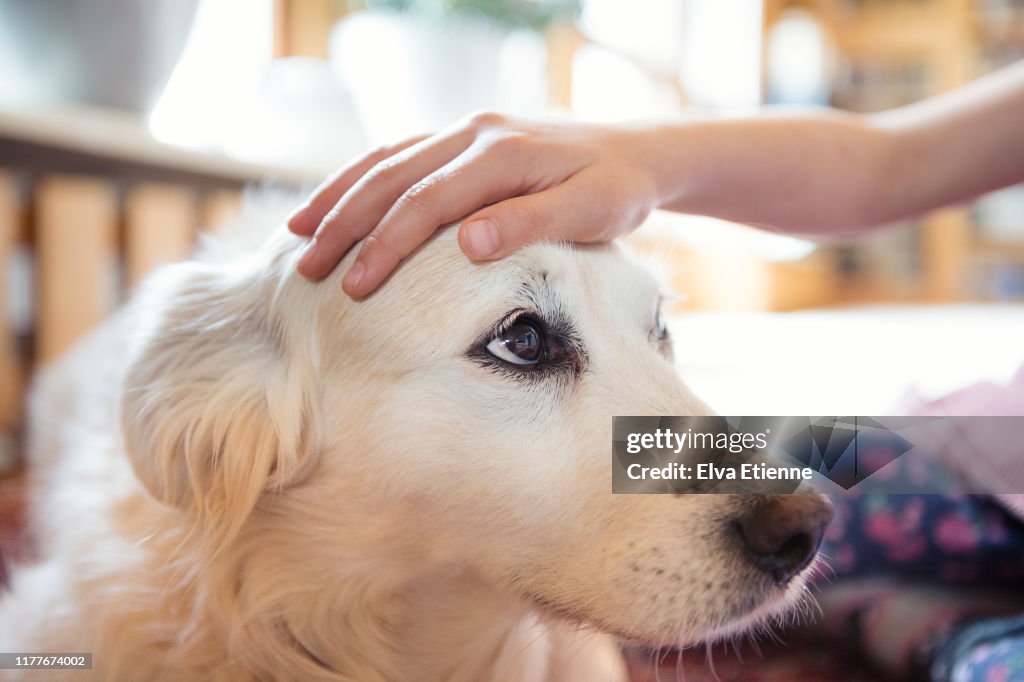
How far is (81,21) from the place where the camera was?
1.37 m

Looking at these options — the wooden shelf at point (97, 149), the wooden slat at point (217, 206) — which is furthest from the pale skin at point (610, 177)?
the wooden slat at point (217, 206)

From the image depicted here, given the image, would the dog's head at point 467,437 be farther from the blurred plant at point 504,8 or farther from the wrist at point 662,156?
the blurred plant at point 504,8

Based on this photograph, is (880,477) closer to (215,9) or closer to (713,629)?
(713,629)

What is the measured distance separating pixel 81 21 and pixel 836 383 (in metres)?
1.41

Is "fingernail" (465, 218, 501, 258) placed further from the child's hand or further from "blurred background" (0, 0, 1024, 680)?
"blurred background" (0, 0, 1024, 680)

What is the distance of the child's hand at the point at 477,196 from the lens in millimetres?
754

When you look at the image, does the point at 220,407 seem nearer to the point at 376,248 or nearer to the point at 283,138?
the point at 376,248

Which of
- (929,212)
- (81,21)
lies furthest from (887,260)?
(81,21)

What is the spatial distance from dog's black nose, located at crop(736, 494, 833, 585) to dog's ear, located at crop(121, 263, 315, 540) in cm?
44

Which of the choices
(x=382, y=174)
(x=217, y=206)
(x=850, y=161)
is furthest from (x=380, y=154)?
(x=217, y=206)

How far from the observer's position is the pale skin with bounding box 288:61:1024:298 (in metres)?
0.76

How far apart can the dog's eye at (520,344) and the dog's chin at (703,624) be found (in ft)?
0.74

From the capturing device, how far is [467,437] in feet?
2.51

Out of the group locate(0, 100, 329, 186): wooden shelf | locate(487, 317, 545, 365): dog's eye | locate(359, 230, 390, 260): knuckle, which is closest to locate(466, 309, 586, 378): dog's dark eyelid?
locate(487, 317, 545, 365): dog's eye
